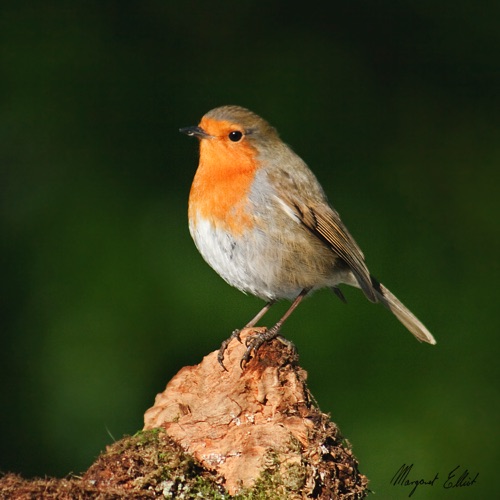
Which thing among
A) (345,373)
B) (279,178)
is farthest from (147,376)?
(279,178)

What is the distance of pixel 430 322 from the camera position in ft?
16.8

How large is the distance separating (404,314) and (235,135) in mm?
1290

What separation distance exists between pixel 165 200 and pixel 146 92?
0.68m

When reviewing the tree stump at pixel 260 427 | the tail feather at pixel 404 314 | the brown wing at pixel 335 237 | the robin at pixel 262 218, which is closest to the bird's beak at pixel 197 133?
the robin at pixel 262 218

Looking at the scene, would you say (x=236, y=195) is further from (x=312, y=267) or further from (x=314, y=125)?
(x=314, y=125)

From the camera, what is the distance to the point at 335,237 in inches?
180

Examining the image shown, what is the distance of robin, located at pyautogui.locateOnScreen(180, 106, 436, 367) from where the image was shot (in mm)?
4270

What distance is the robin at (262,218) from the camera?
4.27 meters

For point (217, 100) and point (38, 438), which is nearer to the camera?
point (38, 438)
